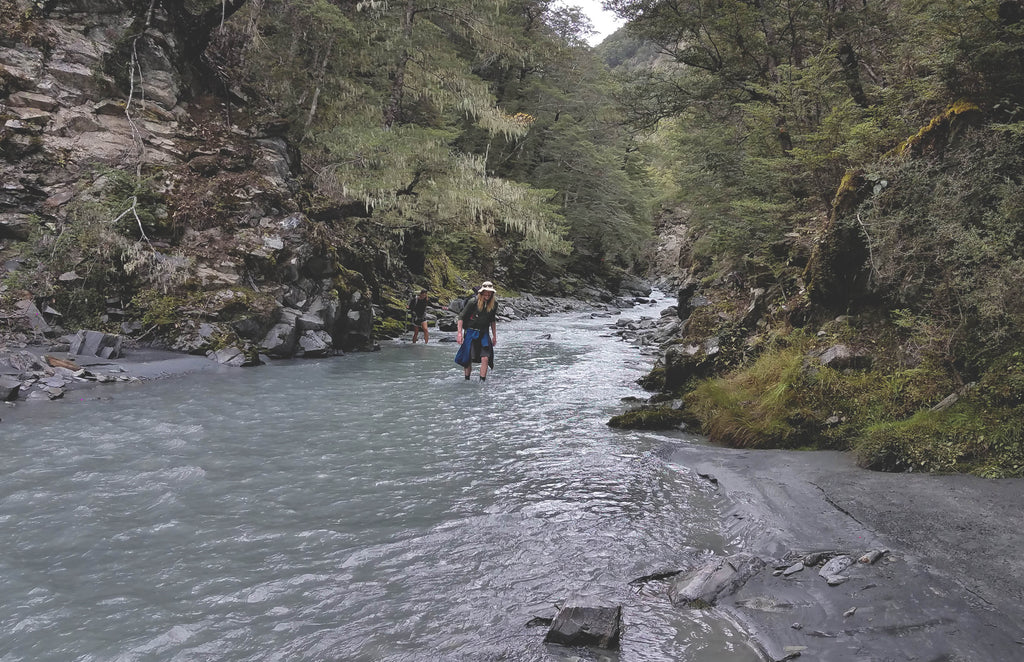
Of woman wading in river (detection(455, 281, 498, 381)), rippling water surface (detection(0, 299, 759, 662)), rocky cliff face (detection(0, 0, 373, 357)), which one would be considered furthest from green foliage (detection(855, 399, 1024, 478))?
rocky cliff face (detection(0, 0, 373, 357))

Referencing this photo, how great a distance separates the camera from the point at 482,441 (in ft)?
25.4

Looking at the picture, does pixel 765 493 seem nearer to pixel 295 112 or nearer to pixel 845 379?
pixel 845 379

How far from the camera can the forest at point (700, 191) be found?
6.23m

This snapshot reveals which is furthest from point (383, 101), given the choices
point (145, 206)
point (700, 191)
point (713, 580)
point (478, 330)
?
point (713, 580)

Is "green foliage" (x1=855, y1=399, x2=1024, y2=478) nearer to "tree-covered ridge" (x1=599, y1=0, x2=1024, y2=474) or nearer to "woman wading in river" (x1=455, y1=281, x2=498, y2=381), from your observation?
"tree-covered ridge" (x1=599, y1=0, x2=1024, y2=474)

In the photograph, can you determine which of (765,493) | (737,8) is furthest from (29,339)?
(737,8)

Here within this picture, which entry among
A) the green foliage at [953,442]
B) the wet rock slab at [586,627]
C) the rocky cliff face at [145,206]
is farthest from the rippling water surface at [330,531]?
the rocky cliff face at [145,206]

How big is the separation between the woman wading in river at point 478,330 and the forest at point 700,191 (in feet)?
12.2

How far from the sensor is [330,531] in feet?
15.8

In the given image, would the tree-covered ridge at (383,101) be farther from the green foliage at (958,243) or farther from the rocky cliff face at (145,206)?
the green foliage at (958,243)

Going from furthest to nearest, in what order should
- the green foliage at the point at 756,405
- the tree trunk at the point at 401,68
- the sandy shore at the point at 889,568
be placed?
1. the tree trunk at the point at 401,68
2. the green foliage at the point at 756,405
3. the sandy shore at the point at 889,568

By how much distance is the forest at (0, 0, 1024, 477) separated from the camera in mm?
6230

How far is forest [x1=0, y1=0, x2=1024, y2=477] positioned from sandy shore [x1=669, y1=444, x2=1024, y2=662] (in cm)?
82

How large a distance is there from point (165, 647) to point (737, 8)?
15285mm
